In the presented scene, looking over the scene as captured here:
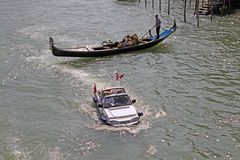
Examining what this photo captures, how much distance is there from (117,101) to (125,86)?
15.8 ft

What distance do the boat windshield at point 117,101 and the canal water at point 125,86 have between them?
108 cm

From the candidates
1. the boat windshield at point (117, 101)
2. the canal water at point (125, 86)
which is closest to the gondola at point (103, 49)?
the canal water at point (125, 86)

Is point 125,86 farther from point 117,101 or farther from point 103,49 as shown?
point 103,49

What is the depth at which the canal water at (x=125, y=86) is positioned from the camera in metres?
23.0

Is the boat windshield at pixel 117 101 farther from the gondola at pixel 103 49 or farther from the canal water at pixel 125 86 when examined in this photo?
the gondola at pixel 103 49

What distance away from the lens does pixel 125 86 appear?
3012 cm

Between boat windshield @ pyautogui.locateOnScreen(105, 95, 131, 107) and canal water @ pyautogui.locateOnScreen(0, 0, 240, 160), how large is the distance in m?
1.08

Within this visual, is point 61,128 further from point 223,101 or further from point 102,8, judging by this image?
point 102,8

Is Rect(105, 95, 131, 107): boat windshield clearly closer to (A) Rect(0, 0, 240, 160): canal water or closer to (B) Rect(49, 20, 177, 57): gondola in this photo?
(A) Rect(0, 0, 240, 160): canal water

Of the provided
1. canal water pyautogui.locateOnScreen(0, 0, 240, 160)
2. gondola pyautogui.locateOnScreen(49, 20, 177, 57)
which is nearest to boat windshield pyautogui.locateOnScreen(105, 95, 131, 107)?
canal water pyautogui.locateOnScreen(0, 0, 240, 160)

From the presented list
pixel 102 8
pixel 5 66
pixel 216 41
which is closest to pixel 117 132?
pixel 5 66

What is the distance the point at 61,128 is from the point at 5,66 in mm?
11168

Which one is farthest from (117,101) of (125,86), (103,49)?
(103,49)

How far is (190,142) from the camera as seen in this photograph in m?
23.4
